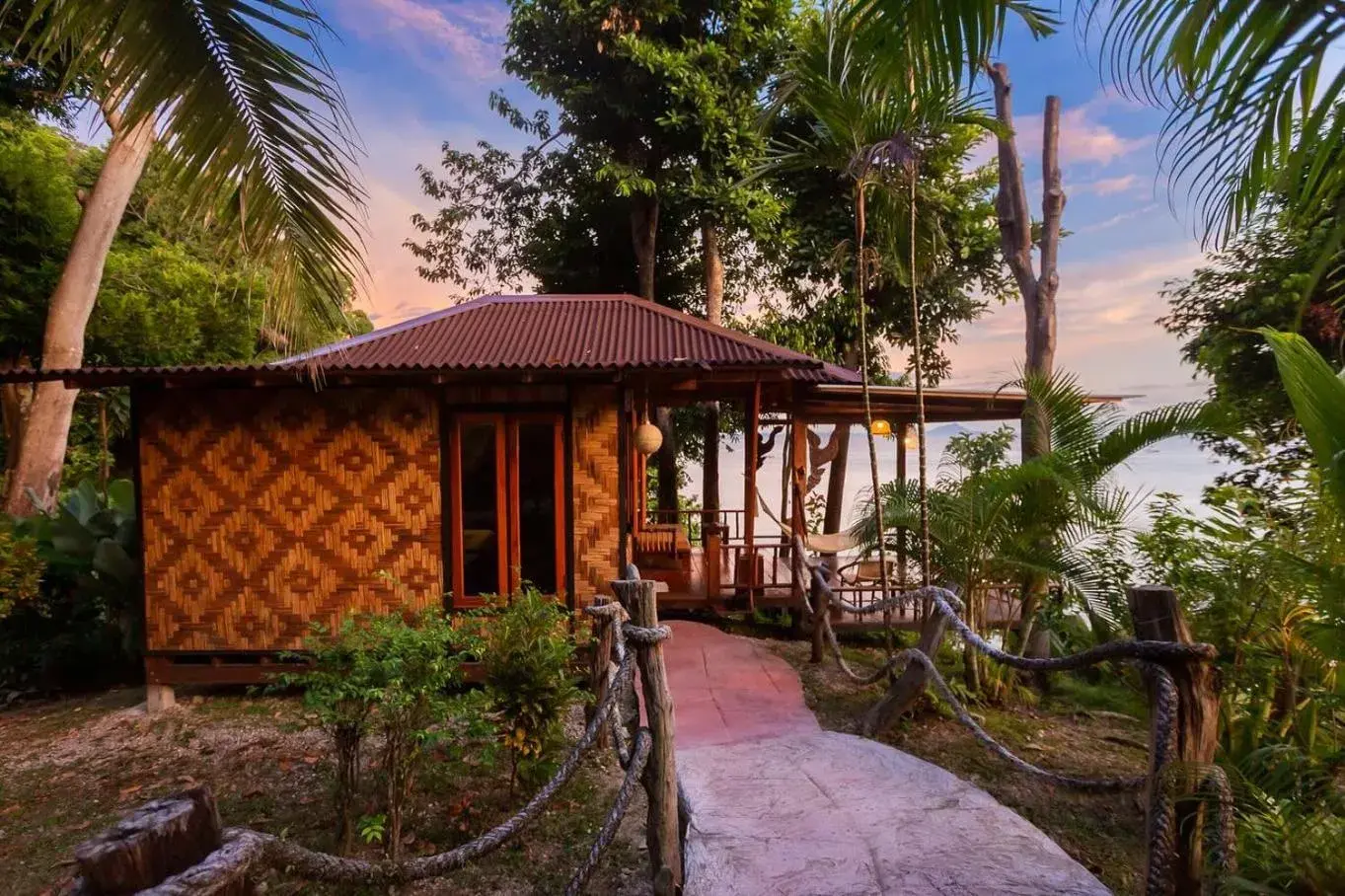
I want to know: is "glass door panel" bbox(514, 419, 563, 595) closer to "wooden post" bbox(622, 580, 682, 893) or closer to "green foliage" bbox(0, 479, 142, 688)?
"wooden post" bbox(622, 580, 682, 893)

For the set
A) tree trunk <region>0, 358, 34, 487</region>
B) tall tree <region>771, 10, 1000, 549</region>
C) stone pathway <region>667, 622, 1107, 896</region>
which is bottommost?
stone pathway <region>667, 622, 1107, 896</region>

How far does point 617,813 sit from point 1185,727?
1.97 meters

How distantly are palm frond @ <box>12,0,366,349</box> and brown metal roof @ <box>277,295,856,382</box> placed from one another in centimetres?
225

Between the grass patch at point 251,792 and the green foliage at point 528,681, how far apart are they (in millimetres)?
282

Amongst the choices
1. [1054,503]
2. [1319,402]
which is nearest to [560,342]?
[1054,503]

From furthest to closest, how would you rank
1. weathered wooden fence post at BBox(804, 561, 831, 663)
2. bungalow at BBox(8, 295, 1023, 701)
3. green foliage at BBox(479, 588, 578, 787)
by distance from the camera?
weathered wooden fence post at BBox(804, 561, 831, 663), bungalow at BBox(8, 295, 1023, 701), green foliage at BBox(479, 588, 578, 787)

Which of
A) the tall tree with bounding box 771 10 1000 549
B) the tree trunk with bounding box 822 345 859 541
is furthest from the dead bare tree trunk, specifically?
the tree trunk with bounding box 822 345 859 541

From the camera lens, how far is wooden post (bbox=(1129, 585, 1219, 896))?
213 centimetres

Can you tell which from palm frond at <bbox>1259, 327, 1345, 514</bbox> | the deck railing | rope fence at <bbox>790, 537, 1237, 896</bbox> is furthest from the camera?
the deck railing

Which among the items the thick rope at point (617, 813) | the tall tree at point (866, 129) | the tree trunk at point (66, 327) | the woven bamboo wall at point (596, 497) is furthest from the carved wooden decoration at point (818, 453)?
the tree trunk at point (66, 327)

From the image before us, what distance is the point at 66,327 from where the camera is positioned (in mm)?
8656

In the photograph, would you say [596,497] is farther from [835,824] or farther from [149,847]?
[149,847]

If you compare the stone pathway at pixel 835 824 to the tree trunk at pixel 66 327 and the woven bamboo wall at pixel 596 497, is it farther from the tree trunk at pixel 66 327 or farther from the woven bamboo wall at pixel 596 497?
the tree trunk at pixel 66 327

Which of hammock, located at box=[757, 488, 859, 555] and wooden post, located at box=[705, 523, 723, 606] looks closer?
wooden post, located at box=[705, 523, 723, 606]
